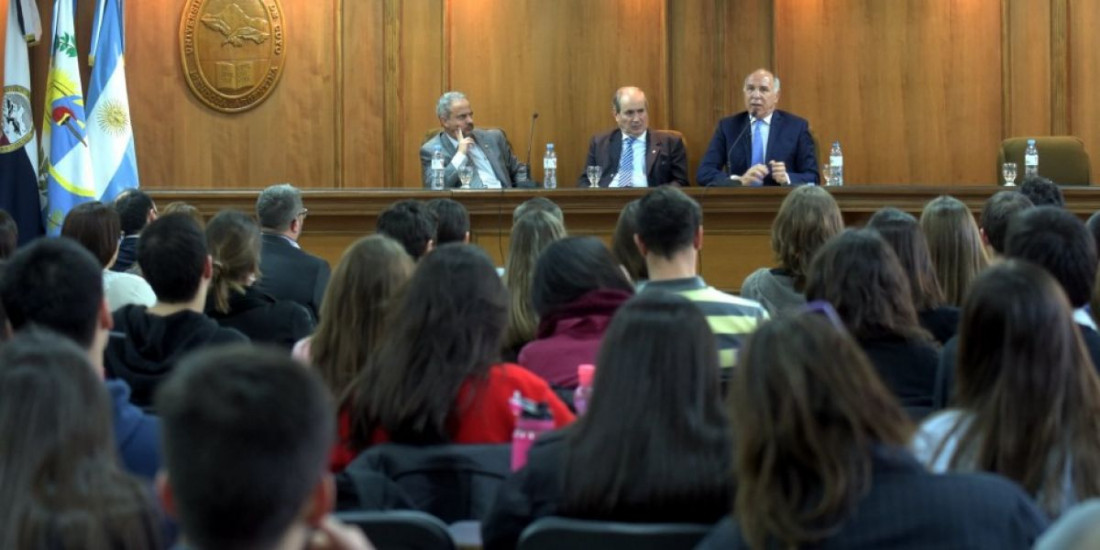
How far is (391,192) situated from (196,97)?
7.89ft

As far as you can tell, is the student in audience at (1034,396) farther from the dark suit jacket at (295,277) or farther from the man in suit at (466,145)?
the man in suit at (466,145)

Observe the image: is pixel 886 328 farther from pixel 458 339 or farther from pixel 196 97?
pixel 196 97

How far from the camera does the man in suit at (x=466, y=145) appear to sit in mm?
8664

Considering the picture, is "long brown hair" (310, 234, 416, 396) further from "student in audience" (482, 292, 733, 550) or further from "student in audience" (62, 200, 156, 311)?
"student in audience" (62, 200, 156, 311)

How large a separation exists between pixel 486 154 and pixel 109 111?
7.40ft

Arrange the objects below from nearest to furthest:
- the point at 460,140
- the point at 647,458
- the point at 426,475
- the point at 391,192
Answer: the point at 647,458 → the point at 426,475 → the point at 391,192 → the point at 460,140

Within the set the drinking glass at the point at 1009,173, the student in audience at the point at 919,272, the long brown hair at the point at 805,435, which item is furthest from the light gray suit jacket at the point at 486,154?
the long brown hair at the point at 805,435

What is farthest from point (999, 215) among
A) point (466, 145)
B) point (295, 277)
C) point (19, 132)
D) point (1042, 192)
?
point (19, 132)

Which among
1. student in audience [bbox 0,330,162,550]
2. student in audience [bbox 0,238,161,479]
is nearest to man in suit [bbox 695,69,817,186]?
student in audience [bbox 0,238,161,479]

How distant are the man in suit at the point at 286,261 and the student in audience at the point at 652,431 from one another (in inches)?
118

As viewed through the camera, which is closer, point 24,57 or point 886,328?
point 886,328

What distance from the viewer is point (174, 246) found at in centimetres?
402

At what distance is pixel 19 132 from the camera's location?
352 inches

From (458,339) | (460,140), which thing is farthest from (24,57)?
(458,339)
